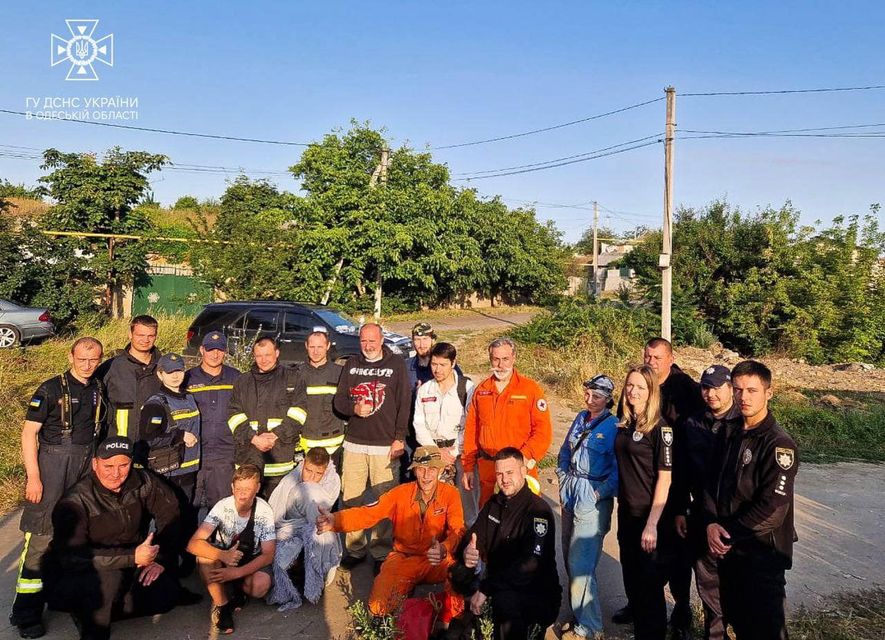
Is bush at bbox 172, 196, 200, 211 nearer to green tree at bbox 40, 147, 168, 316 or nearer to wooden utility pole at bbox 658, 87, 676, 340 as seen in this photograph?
green tree at bbox 40, 147, 168, 316

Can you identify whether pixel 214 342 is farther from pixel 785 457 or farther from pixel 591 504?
pixel 785 457

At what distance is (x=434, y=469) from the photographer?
13.4 feet

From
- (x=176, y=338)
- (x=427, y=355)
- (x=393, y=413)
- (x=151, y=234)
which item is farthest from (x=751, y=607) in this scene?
(x=151, y=234)

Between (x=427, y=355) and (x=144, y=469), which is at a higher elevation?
(x=427, y=355)

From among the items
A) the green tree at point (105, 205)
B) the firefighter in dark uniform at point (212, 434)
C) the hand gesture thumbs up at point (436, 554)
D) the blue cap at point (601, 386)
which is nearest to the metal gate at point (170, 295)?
the green tree at point (105, 205)

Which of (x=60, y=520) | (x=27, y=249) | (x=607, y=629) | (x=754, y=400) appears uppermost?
(x=27, y=249)

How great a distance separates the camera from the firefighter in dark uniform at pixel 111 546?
3.67 m

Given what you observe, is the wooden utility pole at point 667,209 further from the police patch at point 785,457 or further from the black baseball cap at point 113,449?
the black baseball cap at point 113,449

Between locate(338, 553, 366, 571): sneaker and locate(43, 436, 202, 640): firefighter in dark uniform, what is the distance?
3.95 feet

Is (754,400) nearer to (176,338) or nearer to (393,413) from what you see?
(393,413)

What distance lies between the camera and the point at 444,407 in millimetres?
4809

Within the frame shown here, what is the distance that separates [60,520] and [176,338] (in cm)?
1047

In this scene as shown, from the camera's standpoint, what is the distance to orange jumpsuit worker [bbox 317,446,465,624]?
4.03 m

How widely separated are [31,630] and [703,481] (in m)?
4.14
